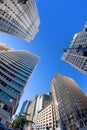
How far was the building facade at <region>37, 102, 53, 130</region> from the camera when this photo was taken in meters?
118

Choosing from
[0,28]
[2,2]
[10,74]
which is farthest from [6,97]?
[0,28]

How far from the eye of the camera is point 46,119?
127125mm

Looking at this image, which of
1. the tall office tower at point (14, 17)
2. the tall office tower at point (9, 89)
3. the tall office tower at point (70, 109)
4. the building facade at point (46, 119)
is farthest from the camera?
the building facade at point (46, 119)

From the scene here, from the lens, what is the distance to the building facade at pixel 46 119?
117812 millimetres

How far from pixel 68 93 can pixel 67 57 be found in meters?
30.5

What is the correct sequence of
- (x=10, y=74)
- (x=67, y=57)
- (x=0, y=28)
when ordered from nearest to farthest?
1. (x=10, y=74)
2. (x=0, y=28)
3. (x=67, y=57)

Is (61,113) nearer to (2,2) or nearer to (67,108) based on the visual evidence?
(67,108)

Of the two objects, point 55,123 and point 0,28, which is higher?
point 0,28

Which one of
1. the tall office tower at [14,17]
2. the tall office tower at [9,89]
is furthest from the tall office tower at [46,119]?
the tall office tower at [9,89]

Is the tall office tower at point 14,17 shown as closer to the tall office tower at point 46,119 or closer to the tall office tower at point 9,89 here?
the tall office tower at point 9,89

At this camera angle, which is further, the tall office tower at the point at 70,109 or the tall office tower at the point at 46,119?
the tall office tower at the point at 46,119

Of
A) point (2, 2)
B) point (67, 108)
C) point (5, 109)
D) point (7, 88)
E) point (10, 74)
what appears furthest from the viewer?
point (67, 108)

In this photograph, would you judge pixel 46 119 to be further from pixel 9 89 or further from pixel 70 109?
pixel 9 89

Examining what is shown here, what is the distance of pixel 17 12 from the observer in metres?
72.8
